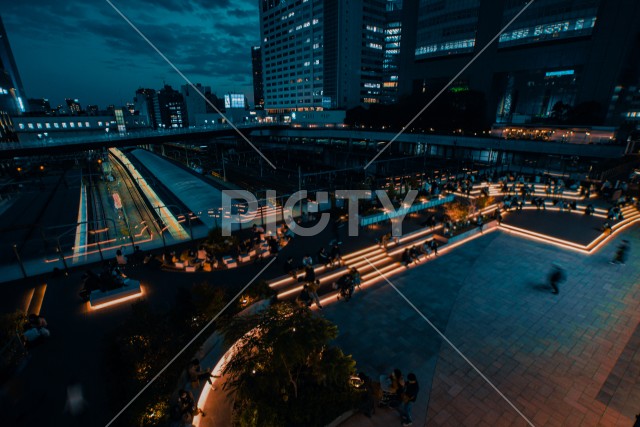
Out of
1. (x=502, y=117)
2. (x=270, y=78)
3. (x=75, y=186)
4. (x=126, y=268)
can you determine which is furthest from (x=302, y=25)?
(x=126, y=268)

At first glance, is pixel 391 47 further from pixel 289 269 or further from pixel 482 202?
pixel 289 269

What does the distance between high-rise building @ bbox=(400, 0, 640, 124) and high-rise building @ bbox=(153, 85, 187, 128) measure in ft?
528

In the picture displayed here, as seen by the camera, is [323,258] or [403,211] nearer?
[323,258]

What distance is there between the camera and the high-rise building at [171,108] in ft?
599

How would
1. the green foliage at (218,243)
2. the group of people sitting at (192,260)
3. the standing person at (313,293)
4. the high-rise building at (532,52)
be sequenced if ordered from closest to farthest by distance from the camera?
the standing person at (313,293), the group of people sitting at (192,260), the green foliage at (218,243), the high-rise building at (532,52)

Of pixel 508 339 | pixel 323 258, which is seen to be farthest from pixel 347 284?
pixel 508 339

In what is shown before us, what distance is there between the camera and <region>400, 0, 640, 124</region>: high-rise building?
138ft

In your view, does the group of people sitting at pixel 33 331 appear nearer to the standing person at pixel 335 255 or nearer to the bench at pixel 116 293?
the bench at pixel 116 293

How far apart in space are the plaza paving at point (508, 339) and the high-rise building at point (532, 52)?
4497cm

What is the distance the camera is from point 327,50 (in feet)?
296

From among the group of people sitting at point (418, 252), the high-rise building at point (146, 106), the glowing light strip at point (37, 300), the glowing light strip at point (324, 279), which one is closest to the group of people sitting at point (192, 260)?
the glowing light strip at point (324, 279)

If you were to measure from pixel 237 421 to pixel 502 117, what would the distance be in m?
72.5

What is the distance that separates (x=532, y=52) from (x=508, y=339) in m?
59.8

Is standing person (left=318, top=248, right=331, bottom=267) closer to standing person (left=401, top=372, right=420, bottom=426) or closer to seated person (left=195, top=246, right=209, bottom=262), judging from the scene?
seated person (left=195, top=246, right=209, bottom=262)
